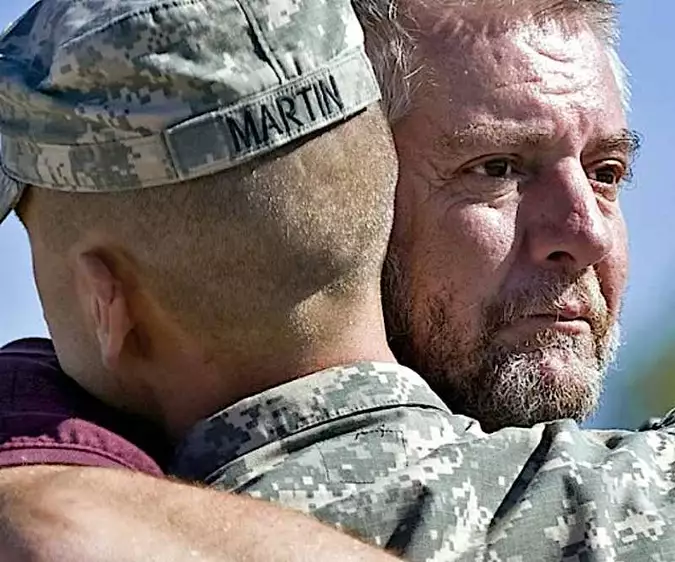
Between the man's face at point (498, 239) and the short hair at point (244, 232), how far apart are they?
2.96 feet

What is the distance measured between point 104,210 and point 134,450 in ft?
0.85

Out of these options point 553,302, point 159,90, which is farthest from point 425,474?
point 553,302

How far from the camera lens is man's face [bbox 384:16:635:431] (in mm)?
2574

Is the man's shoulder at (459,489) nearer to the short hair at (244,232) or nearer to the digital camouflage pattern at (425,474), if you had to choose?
the digital camouflage pattern at (425,474)

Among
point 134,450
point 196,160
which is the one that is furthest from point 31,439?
point 196,160

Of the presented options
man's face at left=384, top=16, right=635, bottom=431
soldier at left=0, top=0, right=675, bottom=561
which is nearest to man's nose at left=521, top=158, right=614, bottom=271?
man's face at left=384, top=16, right=635, bottom=431

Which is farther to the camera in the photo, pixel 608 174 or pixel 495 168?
pixel 608 174

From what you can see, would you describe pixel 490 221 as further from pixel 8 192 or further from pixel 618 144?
pixel 8 192

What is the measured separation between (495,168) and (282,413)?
114 cm

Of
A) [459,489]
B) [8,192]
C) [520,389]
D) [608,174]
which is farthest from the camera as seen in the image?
[608,174]

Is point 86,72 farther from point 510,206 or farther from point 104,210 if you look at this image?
point 510,206

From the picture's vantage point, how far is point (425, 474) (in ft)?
5.23

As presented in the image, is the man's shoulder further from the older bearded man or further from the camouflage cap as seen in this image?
the older bearded man

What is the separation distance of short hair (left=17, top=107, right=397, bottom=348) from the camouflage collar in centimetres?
8
